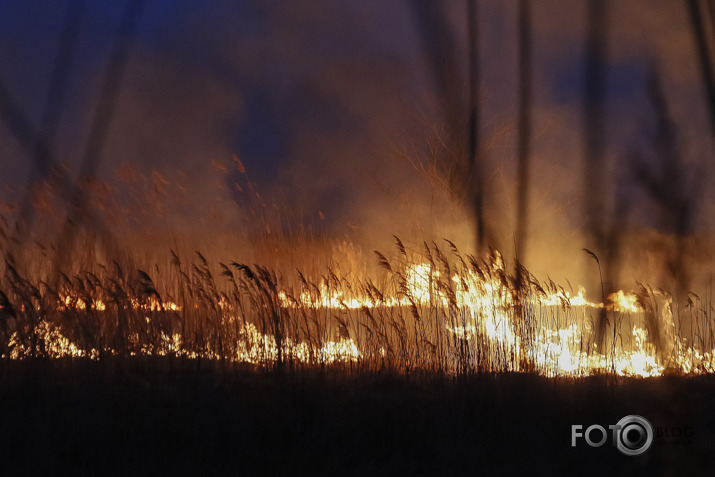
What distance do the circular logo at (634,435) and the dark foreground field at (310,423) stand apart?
6 cm

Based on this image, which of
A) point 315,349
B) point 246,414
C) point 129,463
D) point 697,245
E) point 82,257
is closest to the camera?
point 129,463

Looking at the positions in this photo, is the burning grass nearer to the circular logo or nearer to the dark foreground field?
the dark foreground field

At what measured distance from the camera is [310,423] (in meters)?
4.33

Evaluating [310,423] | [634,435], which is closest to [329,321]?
[310,423]

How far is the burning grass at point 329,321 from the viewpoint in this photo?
5.36 m

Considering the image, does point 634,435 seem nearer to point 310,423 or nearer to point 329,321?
point 310,423

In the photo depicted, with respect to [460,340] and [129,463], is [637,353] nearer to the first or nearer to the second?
[460,340]

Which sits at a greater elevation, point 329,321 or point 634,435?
point 329,321

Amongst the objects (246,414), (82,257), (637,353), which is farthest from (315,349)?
(637,353)

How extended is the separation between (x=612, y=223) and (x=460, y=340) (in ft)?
5.99

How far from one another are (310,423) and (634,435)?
2.09 m

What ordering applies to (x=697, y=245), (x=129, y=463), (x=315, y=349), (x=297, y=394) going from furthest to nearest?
1. (x=697, y=245)
2. (x=315, y=349)
3. (x=297, y=394)
4. (x=129, y=463)

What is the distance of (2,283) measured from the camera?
5.76 m

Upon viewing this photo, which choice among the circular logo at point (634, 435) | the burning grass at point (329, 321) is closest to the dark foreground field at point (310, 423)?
the circular logo at point (634, 435)
